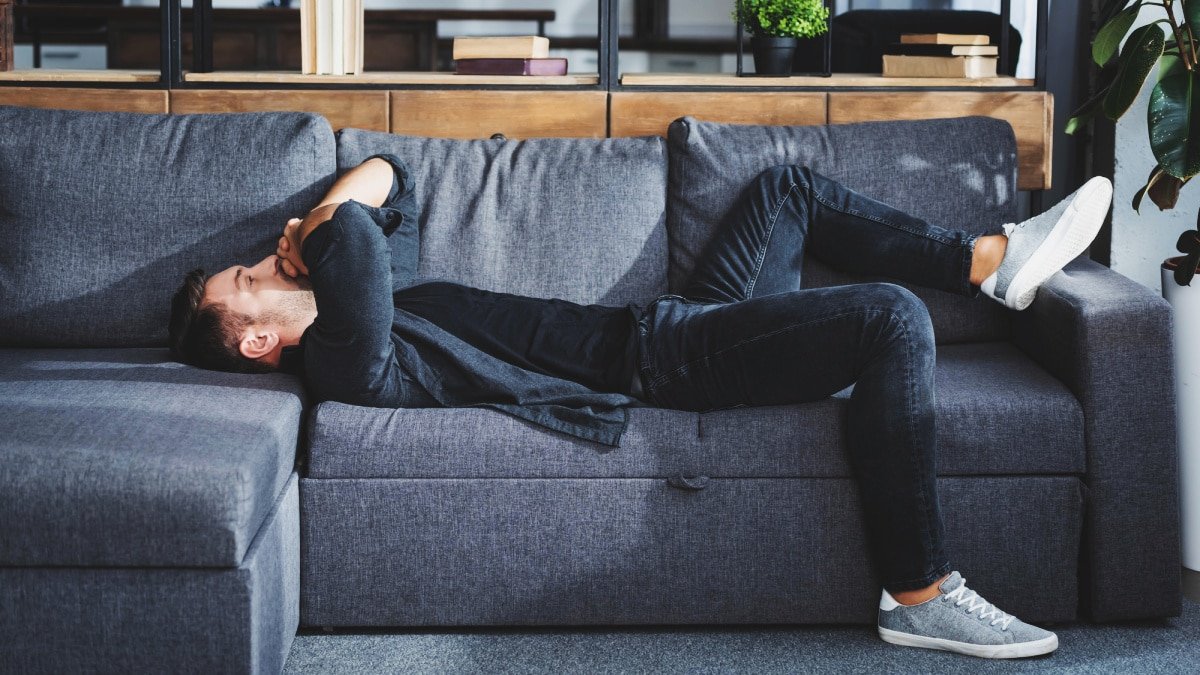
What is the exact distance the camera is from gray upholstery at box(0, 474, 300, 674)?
1.62 metres

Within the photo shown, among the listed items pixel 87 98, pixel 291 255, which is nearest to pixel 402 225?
pixel 291 255

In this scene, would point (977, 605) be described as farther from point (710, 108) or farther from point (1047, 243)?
point (710, 108)

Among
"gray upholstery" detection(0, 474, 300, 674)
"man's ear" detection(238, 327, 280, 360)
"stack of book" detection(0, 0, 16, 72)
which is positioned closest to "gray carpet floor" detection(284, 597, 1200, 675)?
"gray upholstery" detection(0, 474, 300, 674)

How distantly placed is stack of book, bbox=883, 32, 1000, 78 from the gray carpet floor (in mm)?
1407

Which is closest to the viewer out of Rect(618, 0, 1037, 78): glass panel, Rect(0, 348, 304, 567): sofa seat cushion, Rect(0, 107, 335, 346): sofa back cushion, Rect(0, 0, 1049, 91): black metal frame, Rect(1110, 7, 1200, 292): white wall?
Rect(0, 348, 304, 567): sofa seat cushion

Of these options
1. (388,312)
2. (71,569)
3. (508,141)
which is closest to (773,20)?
(508,141)

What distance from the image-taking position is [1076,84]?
3.62m

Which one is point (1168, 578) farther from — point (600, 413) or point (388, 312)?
point (388, 312)

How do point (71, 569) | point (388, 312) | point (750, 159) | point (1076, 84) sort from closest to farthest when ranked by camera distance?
point (71, 569), point (388, 312), point (750, 159), point (1076, 84)

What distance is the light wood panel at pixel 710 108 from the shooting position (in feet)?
9.07

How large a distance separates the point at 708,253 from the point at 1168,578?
41.0 inches

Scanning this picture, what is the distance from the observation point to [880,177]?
2465 millimetres

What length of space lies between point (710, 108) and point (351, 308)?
1242 mm

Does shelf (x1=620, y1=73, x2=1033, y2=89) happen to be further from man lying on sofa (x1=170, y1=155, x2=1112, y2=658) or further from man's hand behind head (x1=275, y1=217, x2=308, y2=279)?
man's hand behind head (x1=275, y1=217, x2=308, y2=279)
